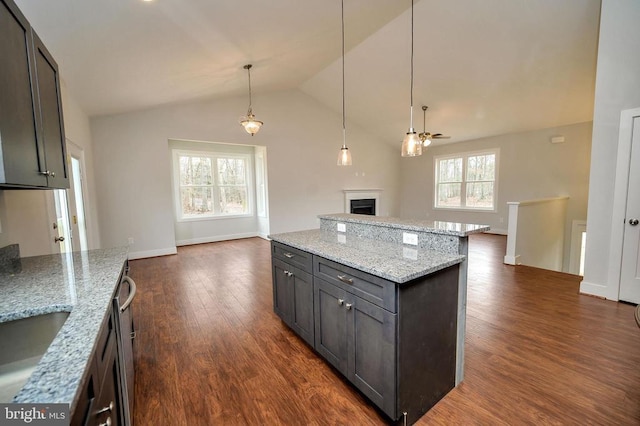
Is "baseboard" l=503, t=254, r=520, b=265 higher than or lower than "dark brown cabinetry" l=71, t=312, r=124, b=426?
lower

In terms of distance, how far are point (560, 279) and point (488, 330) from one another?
207 cm

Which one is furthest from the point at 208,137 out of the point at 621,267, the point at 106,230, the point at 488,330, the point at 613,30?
the point at 621,267

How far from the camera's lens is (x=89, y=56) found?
2.60 metres

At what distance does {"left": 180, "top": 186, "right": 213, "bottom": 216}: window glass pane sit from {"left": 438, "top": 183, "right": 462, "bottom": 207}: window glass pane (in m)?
6.48

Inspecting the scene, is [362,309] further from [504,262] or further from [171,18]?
[504,262]

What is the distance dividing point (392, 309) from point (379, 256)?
1.33 feet

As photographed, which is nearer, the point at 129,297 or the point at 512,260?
the point at 129,297

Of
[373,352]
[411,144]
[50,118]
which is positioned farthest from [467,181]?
[50,118]

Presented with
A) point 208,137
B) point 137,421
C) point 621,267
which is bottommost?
point 137,421

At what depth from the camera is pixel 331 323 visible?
191 centimetres

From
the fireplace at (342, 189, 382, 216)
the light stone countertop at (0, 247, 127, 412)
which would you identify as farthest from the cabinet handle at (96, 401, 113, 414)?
the fireplace at (342, 189, 382, 216)

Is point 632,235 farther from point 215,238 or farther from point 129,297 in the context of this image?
point 215,238

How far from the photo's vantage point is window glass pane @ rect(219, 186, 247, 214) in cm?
686

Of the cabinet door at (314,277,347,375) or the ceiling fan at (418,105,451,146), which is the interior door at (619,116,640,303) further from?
the cabinet door at (314,277,347,375)
